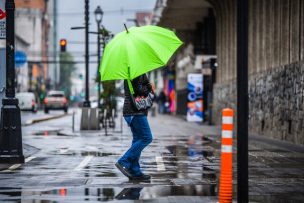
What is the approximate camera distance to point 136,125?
1230cm

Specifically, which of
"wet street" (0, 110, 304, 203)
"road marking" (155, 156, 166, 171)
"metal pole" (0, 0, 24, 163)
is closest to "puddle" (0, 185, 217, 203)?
"wet street" (0, 110, 304, 203)

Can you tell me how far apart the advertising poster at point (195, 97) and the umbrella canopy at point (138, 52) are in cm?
2957

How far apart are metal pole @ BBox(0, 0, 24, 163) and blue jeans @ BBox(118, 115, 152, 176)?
10.9 ft

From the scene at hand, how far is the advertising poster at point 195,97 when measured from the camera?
41719 mm

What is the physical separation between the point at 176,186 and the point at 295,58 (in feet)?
44.8

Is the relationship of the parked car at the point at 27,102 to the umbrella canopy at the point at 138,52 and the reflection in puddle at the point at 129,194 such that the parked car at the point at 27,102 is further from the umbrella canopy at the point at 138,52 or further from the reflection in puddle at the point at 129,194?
the reflection in puddle at the point at 129,194

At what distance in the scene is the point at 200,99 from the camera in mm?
42188

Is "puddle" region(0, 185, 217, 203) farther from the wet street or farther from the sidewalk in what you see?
the sidewalk

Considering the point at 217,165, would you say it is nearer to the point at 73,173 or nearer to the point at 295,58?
the point at 73,173

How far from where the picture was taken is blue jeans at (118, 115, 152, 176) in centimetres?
1229

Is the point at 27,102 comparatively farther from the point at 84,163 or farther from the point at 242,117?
the point at 242,117

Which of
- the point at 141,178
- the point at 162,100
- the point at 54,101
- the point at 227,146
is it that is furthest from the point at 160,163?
the point at 54,101

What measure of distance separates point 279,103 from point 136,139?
13.8 metres

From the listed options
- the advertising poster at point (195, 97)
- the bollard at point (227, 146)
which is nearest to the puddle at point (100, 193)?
the bollard at point (227, 146)
